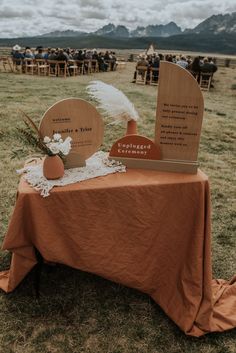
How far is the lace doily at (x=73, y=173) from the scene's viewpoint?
8.21 feet

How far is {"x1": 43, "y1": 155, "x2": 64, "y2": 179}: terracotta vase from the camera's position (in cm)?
253

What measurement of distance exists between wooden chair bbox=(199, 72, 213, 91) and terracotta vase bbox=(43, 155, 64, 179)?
45.8 ft

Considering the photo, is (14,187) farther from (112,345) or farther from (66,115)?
(112,345)

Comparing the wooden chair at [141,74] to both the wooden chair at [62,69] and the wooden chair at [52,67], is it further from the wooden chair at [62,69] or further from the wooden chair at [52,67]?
the wooden chair at [52,67]

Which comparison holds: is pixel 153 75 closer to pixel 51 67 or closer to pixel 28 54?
pixel 51 67

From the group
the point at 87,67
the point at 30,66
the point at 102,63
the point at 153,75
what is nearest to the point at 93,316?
the point at 153,75

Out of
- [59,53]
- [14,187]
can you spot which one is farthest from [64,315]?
[59,53]

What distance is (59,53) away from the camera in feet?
53.8

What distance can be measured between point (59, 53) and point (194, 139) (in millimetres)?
15112

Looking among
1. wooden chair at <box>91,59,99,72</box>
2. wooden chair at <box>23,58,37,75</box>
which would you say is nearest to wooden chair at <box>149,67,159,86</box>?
wooden chair at <box>91,59,99,72</box>

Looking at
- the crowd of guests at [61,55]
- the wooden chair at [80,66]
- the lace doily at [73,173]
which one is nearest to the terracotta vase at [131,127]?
the lace doily at [73,173]

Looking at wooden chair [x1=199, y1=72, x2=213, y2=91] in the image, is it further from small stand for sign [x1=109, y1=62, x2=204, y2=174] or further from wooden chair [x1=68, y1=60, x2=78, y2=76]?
small stand for sign [x1=109, y1=62, x2=204, y2=174]

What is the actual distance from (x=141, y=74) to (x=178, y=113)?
1497cm

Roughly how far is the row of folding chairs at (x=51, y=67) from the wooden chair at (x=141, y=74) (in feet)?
9.96
